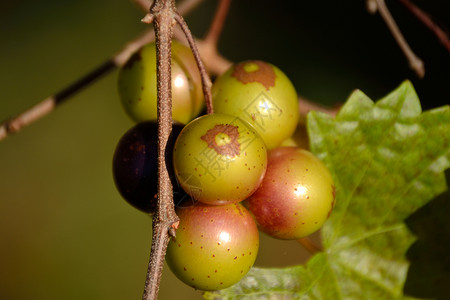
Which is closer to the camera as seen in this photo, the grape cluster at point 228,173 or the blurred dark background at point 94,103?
the grape cluster at point 228,173

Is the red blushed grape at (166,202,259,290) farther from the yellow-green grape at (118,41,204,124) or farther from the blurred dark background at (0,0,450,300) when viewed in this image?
the blurred dark background at (0,0,450,300)

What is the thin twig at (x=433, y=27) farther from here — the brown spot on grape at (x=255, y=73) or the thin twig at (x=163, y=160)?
the thin twig at (x=163, y=160)

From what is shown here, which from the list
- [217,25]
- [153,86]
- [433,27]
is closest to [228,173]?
[153,86]

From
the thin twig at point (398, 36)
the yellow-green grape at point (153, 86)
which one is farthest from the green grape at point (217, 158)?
the thin twig at point (398, 36)

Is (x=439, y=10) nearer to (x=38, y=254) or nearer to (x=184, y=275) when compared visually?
(x=184, y=275)

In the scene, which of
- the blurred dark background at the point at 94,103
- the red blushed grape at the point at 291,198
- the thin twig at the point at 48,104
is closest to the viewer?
the red blushed grape at the point at 291,198

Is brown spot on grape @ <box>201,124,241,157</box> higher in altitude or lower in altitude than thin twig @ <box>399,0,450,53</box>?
higher

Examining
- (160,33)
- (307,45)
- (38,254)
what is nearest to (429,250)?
(160,33)

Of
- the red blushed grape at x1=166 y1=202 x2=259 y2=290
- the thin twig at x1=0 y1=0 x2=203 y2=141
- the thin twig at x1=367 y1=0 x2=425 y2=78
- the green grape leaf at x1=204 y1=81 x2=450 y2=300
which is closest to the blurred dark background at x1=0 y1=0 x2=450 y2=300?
the thin twig at x1=367 y1=0 x2=425 y2=78
